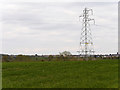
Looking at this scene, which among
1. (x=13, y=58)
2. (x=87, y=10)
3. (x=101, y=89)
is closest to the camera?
(x=101, y=89)

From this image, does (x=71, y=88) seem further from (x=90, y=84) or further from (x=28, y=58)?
(x=28, y=58)

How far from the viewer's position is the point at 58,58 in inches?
1950

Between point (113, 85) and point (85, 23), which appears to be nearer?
point (113, 85)

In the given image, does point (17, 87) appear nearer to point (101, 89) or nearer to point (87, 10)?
point (101, 89)

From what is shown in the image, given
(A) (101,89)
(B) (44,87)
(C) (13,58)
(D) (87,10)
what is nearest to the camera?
(A) (101,89)

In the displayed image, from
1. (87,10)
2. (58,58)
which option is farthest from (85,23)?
(58,58)

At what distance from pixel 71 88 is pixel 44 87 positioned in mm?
1569

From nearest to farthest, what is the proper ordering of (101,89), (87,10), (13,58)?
(101,89)
(13,58)
(87,10)

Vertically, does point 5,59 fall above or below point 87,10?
below

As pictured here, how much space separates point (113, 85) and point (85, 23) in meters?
39.9

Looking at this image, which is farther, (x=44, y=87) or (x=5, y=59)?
(x=5, y=59)

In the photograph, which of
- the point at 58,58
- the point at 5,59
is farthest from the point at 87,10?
the point at 5,59

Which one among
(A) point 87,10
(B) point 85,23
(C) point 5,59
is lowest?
(C) point 5,59

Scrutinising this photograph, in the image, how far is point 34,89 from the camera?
39.0 ft
